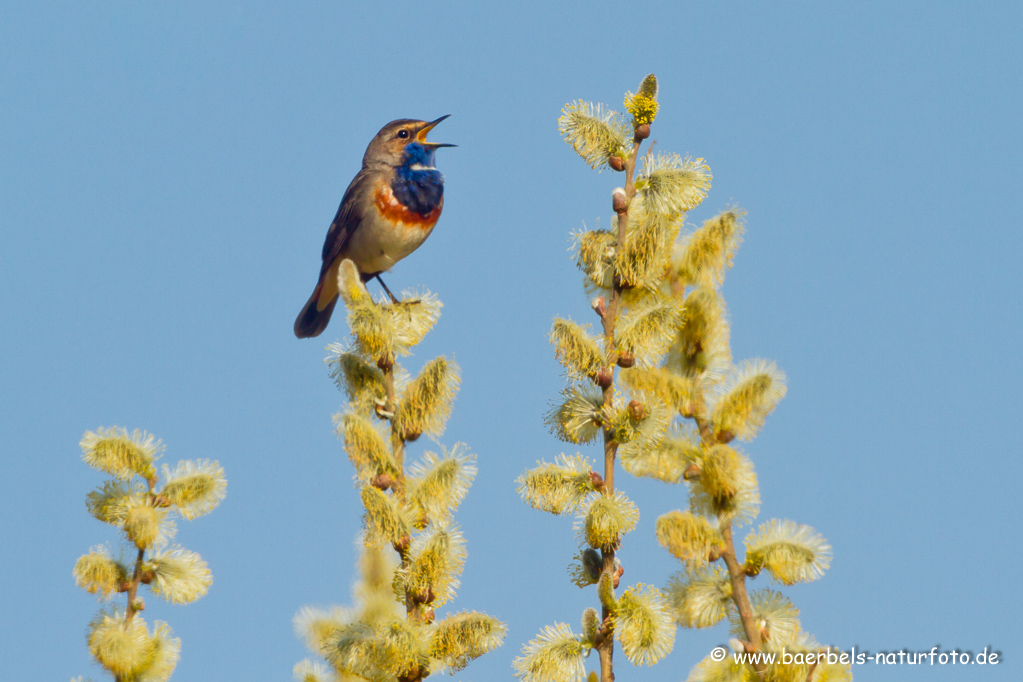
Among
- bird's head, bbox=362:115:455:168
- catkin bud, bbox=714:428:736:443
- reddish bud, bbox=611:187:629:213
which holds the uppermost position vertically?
bird's head, bbox=362:115:455:168

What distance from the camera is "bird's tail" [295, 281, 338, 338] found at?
32.3 feet

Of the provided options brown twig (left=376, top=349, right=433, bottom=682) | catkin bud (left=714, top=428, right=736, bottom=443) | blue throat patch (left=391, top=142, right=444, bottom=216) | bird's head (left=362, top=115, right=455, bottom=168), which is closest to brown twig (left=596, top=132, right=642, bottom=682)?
catkin bud (left=714, top=428, right=736, bottom=443)

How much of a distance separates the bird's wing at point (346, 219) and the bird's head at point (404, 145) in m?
0.20

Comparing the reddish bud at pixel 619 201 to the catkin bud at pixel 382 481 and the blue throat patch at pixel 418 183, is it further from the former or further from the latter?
the blue throat patch at pixel 418 183

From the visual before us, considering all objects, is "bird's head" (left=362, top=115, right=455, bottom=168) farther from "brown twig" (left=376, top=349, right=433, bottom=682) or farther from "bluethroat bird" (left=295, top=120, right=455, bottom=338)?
"brown twig" (left=376, top=349, right=433, bottom=682)

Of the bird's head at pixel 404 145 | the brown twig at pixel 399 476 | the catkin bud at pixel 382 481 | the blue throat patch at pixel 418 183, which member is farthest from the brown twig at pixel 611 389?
the bird's head at pixel 404 145

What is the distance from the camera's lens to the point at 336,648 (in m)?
3.79

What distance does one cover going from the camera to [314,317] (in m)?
10.0

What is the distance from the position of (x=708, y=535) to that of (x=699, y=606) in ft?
0.87

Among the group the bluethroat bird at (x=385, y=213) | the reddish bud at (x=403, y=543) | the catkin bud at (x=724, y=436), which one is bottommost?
the reddish bud at (x=403, y=543)

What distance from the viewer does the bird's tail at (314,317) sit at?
32.3ft

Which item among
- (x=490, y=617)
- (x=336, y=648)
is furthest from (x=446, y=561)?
(x=336, y=648)

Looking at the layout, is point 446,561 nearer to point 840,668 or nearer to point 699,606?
point 699,606

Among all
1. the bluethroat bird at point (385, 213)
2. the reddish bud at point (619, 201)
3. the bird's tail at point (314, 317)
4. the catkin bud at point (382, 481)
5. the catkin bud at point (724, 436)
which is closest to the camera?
the catkin bud at point (382, 481)
